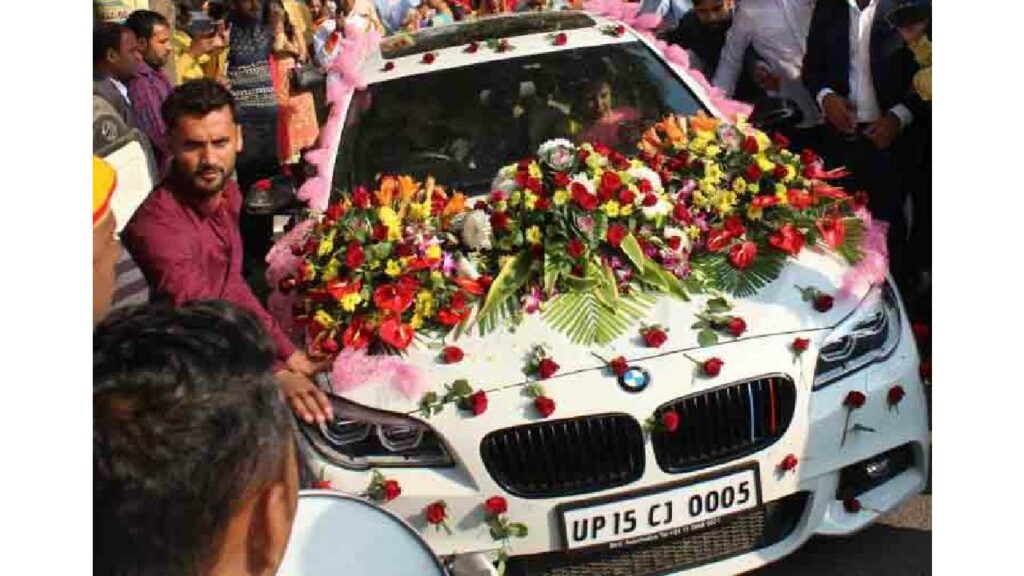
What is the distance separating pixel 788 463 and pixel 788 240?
2.90 ft

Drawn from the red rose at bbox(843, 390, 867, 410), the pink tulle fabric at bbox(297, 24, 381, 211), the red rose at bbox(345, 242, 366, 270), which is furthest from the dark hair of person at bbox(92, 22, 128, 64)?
the red rose at bbox(843, 390, 867, 410)

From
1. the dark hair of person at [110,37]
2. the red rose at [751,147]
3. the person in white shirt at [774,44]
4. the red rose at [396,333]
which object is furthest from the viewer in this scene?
the person in white shirt at [774,44]

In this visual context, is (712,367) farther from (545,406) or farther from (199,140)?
(199,140)

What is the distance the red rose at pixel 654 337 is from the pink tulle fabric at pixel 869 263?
0.66m

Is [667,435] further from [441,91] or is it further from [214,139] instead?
[441,91]

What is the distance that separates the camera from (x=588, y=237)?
436 centimetres

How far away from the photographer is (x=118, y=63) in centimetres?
599

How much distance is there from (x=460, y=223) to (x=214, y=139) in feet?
2.87

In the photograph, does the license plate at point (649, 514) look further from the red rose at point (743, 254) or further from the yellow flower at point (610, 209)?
the yellow flower at point (610, 209)

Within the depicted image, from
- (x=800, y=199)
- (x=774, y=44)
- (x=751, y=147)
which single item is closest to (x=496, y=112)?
(x=751, y=147)

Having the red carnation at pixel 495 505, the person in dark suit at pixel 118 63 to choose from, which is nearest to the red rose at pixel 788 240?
the red carnation at pixel 495 505

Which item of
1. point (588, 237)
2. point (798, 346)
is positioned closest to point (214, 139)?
point (588, 237)

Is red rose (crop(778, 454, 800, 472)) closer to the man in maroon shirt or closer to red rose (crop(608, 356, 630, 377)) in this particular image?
red rose (crop(608, 356, 630, 377))

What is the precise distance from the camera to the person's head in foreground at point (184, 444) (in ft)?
5.62
